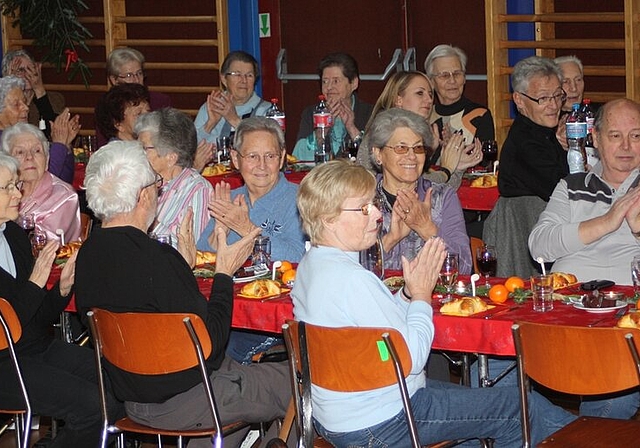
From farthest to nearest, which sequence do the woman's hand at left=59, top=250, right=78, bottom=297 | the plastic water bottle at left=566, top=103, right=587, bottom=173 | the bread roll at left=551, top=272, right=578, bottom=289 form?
the plastic water bottle at left=566, top=103, right=587, bottom=173 → the woman's hand at left=59, top=250, right=78, bottom=297 → the bread roll at left=551, top=272, right=578, bottom=289

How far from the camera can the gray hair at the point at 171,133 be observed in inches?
203

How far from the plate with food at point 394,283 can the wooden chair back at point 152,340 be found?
2.56 feet

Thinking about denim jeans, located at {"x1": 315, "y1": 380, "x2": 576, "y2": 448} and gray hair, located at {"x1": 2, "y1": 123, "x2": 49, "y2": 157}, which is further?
gray hair, located at {"x1": 2, "y1": 123, "x2": 49, "y2": 157}

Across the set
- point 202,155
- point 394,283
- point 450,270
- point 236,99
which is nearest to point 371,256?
point 394,283

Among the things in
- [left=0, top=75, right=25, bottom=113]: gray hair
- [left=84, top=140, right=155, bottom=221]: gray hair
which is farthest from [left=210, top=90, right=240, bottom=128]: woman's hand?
[left=84, top=140, right=155, bottom=221]: gray hair

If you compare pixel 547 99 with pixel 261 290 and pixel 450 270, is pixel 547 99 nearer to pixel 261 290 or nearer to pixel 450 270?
pixel 450 270

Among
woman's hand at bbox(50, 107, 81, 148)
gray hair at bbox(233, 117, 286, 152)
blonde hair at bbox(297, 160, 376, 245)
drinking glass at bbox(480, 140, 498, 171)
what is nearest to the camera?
blonde hair at bbox(297, 160, 376, 245)

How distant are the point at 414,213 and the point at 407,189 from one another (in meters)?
0.19

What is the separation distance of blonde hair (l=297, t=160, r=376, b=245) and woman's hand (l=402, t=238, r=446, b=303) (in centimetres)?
26

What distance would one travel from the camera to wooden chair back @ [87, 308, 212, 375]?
3.37m

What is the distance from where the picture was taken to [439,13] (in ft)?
28.6

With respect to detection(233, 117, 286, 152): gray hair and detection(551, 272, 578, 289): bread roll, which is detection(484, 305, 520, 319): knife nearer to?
detection(551, 272, 578, 289): bread roll

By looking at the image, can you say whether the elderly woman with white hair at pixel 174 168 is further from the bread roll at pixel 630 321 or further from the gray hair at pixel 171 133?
the bread roll at pixel 630 321

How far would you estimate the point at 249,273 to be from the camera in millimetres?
4250
